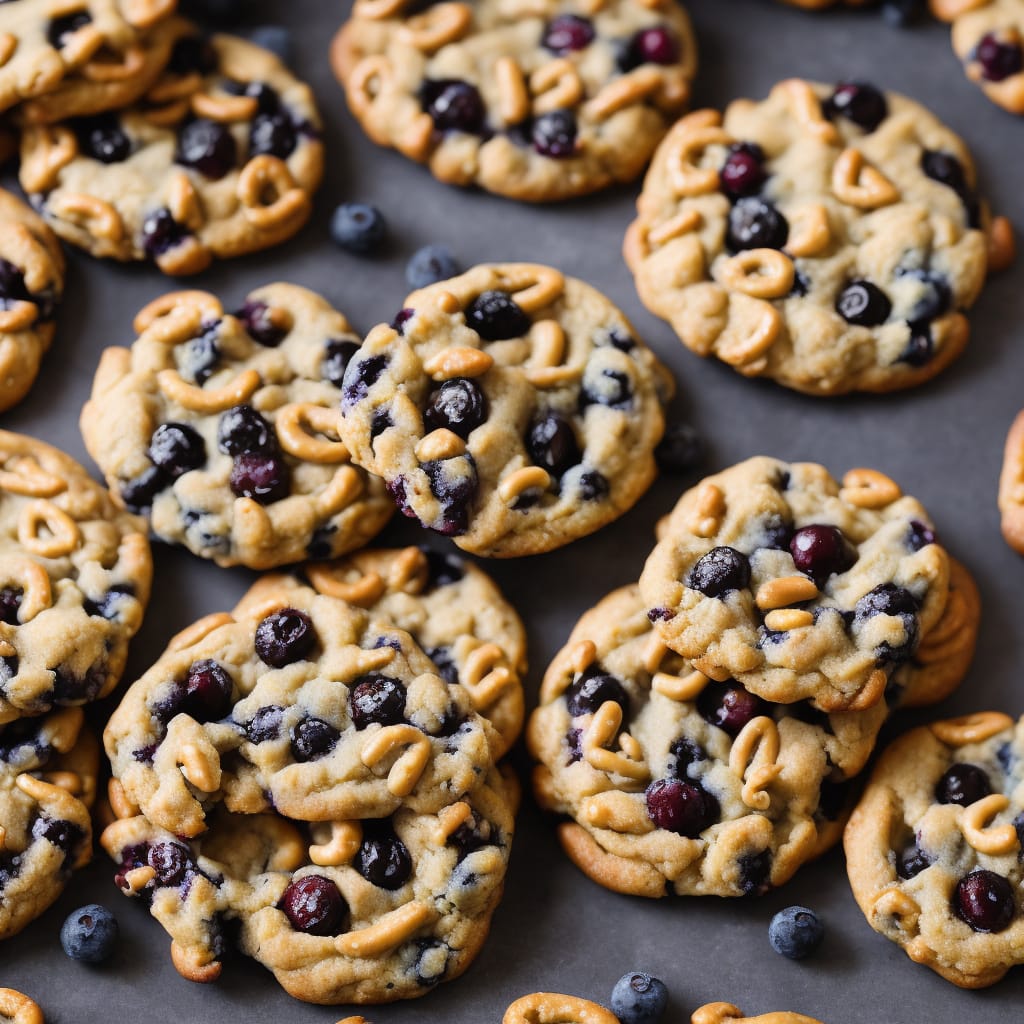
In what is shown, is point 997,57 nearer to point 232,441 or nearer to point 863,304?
point 863,304

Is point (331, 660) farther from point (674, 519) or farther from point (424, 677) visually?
point (674, 519)

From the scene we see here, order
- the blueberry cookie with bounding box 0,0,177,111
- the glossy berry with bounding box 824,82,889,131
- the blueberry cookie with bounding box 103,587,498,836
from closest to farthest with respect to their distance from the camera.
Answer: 1. the blueberry cookie with bounding box 103,587,498,836
2. the blueberry cookie with bounding box 0,0,177,111
3. the glossy berry with bounding box 824,82,889,131

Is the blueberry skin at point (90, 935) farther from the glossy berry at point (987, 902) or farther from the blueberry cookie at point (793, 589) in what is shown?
the glossy berry at point (987, 902)

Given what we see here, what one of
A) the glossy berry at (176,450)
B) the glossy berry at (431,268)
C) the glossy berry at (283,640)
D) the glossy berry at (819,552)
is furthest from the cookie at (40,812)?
the glossy berry at (819,552)

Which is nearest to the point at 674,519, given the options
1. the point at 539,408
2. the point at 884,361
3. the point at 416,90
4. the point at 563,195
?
the point at 539,408

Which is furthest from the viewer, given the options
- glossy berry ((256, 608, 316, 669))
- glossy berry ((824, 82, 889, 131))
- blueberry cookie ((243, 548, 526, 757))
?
glossy berry ((824, 82, 889, 131))

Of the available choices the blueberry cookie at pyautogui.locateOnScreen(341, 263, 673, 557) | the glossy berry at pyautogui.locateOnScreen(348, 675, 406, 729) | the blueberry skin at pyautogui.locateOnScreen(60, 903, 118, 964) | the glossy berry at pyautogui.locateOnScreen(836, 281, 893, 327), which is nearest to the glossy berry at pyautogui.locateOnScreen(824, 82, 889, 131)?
the glossy berry at pyautogui.locateOnScreen(836, 281, 893, 327)

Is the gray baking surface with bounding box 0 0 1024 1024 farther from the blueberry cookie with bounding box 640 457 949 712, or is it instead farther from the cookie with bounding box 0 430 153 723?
the blueberry cookie with bounding box 640 457 949 712
